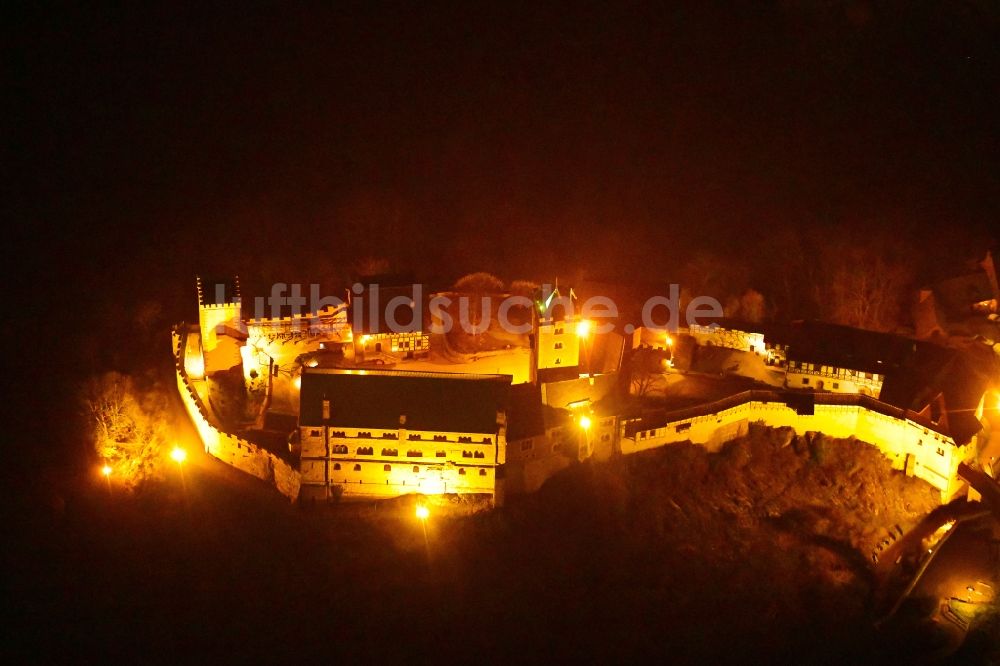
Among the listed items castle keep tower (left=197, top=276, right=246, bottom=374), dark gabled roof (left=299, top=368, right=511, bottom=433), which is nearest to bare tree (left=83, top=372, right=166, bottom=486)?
castle keep tower (left=197, top=276, right=246, bottom=374)

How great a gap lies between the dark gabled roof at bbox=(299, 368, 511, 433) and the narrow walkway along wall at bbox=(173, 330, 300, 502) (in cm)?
280

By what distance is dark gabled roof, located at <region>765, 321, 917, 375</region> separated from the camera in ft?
121

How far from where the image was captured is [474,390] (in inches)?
1241

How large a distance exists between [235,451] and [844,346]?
26948 millimetres

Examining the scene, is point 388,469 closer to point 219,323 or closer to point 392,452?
point 392,452

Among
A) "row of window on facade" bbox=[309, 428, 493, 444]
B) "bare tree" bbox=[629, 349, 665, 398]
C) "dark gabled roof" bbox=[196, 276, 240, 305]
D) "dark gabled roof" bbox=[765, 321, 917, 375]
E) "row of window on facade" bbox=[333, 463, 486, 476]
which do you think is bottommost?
"row of window on facade" bbox=[333, 463, 486, 476]

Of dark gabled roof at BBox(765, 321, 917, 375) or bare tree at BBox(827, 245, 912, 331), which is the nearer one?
dark gabled roof at BBox(765, 321, 917, 375)

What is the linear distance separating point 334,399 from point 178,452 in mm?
7934

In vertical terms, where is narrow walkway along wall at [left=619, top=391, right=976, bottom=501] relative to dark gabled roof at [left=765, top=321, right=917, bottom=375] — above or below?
below

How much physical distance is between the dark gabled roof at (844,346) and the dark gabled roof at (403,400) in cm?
1491

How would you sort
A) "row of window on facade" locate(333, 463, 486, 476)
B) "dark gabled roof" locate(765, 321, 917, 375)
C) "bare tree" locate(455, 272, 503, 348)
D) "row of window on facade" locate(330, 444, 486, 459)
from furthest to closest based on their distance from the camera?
"bare tree" locate(455, 272, 503, 348) < "dark gabled roof" locate(765, 321, 917, 375) < "row of window on facade" locate(333, 463, 486, 476) < "row of window on facade" locate(330, 444, 486, 459)

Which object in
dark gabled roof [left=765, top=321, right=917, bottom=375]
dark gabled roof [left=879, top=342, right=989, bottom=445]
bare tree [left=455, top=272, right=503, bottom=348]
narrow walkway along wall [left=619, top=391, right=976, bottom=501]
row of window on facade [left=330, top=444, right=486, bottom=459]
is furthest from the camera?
bare tree [left=455, top=272, right=503, bottom=348]

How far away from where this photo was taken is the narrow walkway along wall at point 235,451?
32.0 meters

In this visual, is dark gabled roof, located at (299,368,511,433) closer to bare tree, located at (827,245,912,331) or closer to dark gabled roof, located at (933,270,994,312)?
bare tree, located at (827,245,912,331)
